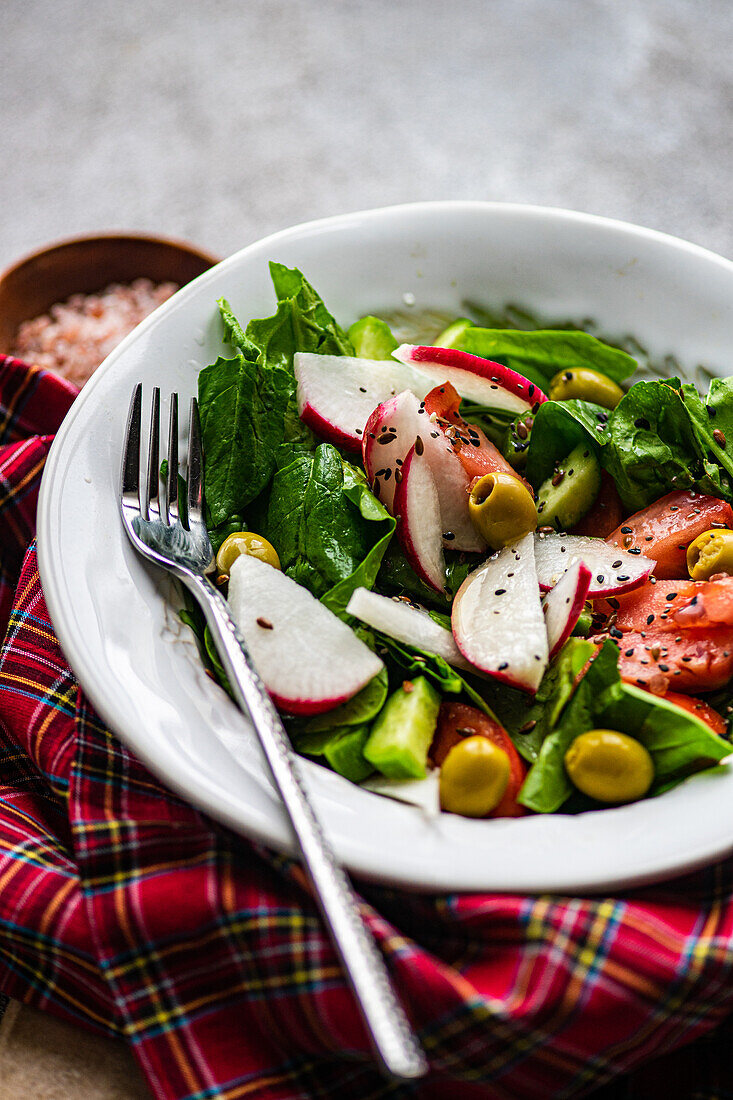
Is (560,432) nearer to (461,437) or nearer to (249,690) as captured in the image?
(461,437)

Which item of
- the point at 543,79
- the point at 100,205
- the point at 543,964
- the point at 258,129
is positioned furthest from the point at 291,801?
the point at 543,79

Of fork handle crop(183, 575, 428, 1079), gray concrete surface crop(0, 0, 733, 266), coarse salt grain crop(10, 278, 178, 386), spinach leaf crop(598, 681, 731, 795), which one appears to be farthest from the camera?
gray concrete surface crop(0, 0, 733, 266)

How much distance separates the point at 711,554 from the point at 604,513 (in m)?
0.23

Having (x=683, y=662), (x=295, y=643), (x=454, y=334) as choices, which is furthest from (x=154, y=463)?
(x=683, y=662)

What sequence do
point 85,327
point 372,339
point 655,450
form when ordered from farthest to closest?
point 85,327 → point 372,339 → point 655,450

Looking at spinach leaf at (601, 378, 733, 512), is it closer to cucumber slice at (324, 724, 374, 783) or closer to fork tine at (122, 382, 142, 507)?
cucumber slice at (324, 724, 374, 783)

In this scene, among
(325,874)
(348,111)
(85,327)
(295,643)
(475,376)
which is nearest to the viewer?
(325,874)

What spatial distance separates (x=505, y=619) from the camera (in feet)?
4.50

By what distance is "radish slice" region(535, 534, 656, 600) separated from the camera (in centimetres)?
141

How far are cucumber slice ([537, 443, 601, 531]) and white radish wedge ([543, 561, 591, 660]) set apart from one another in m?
0.17

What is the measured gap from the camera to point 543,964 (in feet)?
3.53

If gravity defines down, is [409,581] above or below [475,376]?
below

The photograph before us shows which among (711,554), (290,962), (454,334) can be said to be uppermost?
(454,334)

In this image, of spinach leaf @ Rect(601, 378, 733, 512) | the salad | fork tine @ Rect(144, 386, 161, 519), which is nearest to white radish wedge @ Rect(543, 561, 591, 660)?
the salad
